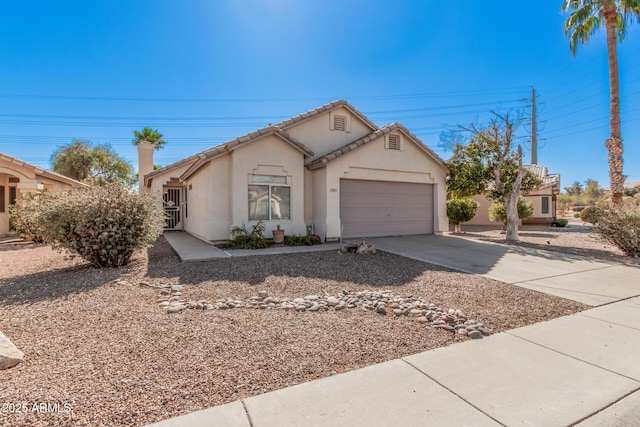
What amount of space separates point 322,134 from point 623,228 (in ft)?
38.1

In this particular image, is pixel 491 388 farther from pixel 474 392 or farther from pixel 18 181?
pixel 18 181

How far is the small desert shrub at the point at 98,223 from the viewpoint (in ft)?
24.3

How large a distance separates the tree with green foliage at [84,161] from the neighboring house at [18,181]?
14546 millimetres

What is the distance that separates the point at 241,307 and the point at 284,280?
68.5 inches

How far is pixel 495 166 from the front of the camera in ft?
46.2

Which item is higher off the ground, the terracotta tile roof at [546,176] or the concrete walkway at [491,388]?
the terracotta tile roof at [546,176]

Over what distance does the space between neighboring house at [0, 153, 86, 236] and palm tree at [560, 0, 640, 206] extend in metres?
24.5

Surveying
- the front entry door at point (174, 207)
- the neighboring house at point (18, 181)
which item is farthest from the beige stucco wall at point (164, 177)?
the neighboring house at point (18, 181)

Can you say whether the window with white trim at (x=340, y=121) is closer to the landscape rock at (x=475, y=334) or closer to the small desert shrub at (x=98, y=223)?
the small desert shrub at (x=98, y=223)

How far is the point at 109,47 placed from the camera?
55.1 feet

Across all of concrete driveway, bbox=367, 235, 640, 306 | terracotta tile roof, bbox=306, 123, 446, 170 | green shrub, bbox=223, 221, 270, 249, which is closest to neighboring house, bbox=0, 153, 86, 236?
green shrub, bbox=223, 221, 270, 249

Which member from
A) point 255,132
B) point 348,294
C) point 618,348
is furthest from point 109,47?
point 618,348

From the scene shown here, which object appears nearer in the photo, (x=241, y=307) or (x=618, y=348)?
(x=618, y=348)

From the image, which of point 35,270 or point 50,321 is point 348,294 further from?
→ point 35,270
